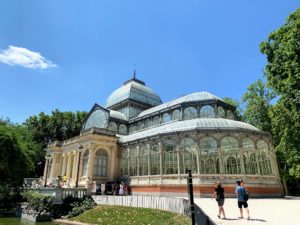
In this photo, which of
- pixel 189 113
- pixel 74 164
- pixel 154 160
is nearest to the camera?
pixel 154 160

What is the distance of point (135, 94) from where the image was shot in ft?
149

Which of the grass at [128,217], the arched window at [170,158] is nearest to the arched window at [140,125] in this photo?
the arched window at [170,158]

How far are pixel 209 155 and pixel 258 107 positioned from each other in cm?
1661

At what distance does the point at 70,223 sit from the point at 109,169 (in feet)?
48.8

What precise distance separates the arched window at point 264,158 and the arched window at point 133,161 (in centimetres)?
1447

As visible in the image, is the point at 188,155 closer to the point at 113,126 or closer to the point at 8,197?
the point at 113,126

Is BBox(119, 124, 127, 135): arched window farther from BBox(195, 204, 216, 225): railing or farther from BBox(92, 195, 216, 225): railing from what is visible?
BBox(195, 204, 216, 225): railing

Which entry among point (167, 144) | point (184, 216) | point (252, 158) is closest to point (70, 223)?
point (184, 216)

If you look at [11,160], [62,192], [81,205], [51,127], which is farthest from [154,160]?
[51,127]

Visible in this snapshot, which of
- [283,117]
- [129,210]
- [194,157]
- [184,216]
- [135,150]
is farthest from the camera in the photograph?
[135,150]

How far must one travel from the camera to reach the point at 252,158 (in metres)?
26.8

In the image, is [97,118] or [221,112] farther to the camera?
[97,118]

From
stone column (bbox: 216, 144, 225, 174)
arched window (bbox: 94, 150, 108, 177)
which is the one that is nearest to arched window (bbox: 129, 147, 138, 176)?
arched window (bbox: 94, 150, 108, 177)

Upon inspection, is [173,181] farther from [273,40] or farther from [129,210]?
[273,40]
